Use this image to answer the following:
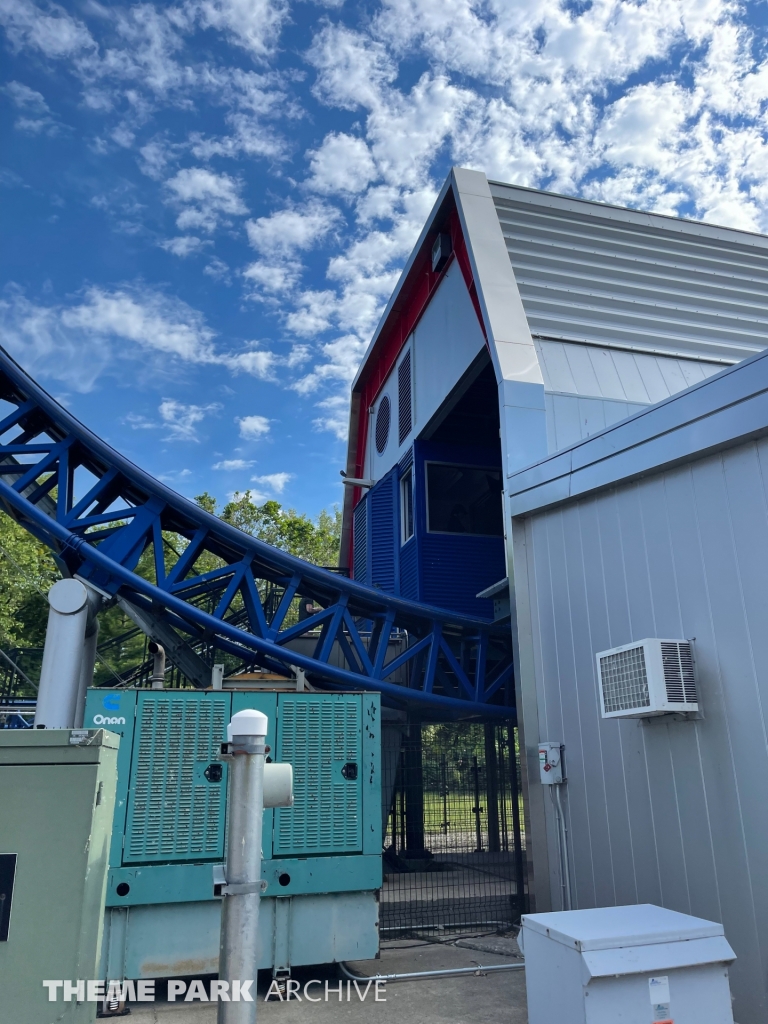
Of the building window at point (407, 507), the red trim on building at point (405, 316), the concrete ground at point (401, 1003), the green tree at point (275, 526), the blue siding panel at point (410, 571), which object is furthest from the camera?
the green tree at point (275, 526)

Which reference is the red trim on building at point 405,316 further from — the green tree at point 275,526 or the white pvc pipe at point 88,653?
the green tree at point 275,526

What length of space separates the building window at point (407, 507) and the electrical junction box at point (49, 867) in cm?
984

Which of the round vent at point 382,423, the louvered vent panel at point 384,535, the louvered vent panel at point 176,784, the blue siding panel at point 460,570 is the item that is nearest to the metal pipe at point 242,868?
the louvered vent panel at point 176,784

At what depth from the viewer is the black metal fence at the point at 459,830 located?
8.26 m

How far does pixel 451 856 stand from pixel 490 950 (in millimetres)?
2727

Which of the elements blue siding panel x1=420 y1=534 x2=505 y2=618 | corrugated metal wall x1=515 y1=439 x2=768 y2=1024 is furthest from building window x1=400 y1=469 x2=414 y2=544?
corrugated metal wall x1=515 y1=439 x2=768 y2=1024

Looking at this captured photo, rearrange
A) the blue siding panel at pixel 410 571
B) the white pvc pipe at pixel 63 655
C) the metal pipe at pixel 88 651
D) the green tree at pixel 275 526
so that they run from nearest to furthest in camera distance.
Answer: the white pvc pipe at pixel 63 655, the metal pipe at pixel 88 651, the blue siding panel at pixel 410 571, the green tree at pixel 275 526

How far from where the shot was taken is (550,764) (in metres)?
7.04

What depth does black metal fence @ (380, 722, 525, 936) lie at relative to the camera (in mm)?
8258

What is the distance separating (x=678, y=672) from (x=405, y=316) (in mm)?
9957

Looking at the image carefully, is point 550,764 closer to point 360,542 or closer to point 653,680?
point 653,680

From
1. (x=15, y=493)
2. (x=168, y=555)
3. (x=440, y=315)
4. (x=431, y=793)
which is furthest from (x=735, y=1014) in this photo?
(x=168, y=555)

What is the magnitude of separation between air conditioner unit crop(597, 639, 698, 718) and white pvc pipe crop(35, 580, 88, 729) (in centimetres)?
593

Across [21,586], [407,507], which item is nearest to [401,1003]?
[407,507]
